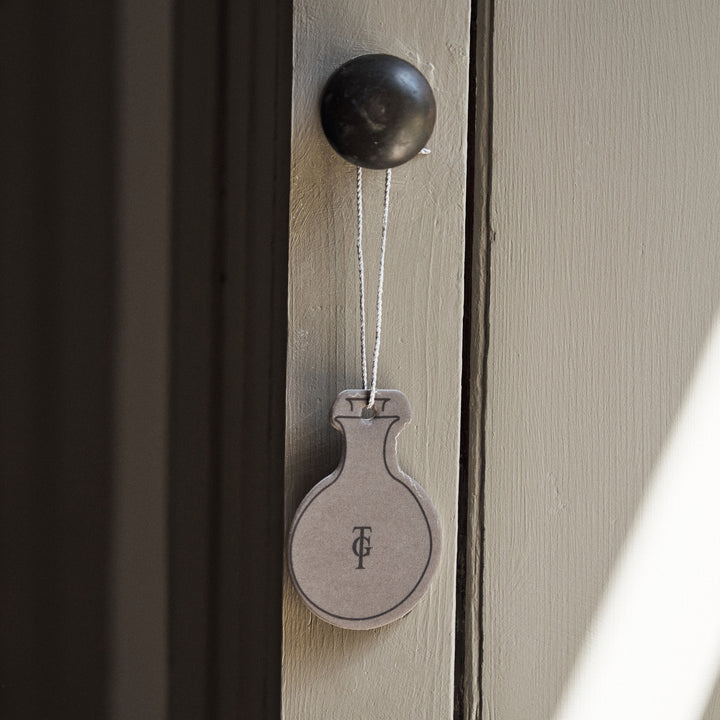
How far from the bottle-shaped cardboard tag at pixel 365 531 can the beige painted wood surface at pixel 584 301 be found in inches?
2.9

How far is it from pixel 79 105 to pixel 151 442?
0.18ft

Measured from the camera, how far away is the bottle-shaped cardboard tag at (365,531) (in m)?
0.48

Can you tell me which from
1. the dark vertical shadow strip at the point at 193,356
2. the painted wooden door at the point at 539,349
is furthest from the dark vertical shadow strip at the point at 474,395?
the dark vertical shadow strip at the point at 193,356

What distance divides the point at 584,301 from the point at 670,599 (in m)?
0.25

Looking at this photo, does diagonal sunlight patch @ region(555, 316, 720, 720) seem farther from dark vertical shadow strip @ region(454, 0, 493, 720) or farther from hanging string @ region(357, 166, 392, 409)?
hanging string @ region(357, 166, 392, 409)

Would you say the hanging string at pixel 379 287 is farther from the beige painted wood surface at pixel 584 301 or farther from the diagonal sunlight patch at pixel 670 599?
the diagonal sunlight patch at pixel 670 599

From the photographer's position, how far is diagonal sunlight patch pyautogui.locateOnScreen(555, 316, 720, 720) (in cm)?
57

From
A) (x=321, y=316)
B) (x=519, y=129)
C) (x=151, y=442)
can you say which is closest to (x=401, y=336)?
(x=321, y=316)

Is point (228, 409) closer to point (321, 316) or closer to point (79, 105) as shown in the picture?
point (79, 105)

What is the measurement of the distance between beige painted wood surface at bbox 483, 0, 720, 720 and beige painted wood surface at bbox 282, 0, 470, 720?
38mm

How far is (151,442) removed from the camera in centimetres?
13

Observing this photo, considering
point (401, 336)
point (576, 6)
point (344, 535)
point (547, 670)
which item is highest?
point (576, 6)

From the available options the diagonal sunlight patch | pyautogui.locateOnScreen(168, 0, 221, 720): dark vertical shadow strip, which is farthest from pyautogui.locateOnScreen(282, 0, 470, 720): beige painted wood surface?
pyautogui.locateOnScreen(168, 0, 221, 720): dark vertical shadow strip

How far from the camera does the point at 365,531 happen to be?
0.48m
